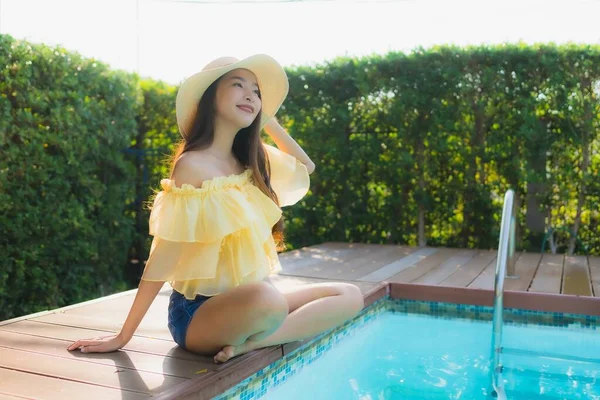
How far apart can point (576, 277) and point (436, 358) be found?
1.58 m

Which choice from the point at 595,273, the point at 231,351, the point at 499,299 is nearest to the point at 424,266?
the point at 595,273

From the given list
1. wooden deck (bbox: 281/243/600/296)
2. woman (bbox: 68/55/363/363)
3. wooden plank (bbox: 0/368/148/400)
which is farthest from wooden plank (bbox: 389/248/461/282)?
wooden plank (bbox: 0/368/148/400)

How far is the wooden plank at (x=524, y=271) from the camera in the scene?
14.6 feet

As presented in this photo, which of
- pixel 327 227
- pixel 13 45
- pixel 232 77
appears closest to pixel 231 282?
pixel 232 77

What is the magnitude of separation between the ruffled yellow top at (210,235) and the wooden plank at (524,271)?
2445 mm

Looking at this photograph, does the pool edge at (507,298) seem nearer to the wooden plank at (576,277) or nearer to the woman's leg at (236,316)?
the wooden plank at (576,277)

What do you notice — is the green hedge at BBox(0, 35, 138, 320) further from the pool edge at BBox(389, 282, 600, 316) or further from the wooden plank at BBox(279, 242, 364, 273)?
the pool edge at BBox(389, 282, 600, 316)

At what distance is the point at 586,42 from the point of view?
5.81m

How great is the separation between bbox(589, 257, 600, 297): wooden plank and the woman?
234cm

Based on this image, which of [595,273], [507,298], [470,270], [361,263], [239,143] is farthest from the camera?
[361,263]

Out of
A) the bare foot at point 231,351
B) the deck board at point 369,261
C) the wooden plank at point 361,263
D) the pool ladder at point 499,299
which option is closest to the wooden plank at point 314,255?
the wooden plank at point 361,263

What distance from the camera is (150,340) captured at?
113 inches

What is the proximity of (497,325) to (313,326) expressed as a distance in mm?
1208

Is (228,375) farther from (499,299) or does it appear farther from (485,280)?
(485,280)
